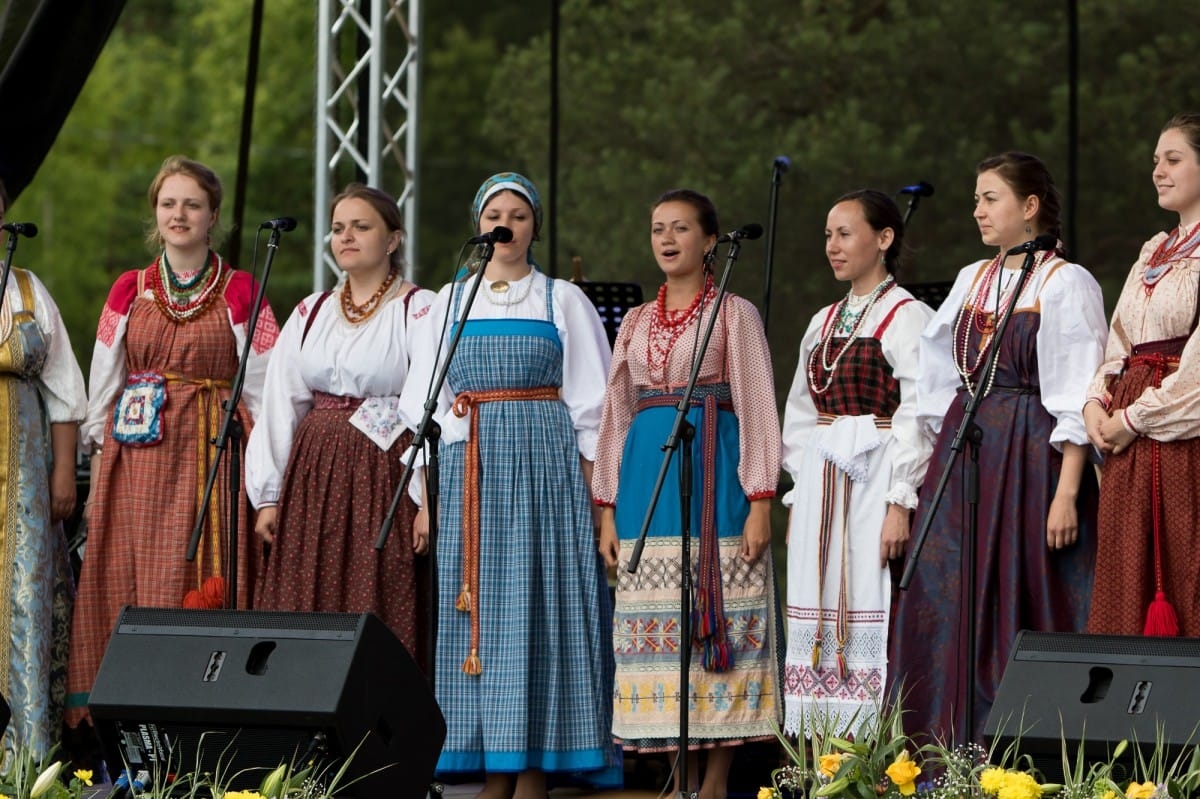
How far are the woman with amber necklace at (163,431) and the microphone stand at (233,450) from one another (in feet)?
0.17

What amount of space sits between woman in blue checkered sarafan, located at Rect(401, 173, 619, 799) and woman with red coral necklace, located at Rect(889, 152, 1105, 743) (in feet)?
3.02

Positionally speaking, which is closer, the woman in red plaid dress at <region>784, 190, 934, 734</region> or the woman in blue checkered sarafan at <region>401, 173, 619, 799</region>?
the woman in red plaid dress at <region>784, 190, 934, 734</region>

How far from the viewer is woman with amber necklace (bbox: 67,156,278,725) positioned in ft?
17.7

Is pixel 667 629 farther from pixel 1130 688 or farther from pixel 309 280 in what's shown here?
pixel 309 280

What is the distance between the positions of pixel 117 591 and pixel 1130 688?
3.09m

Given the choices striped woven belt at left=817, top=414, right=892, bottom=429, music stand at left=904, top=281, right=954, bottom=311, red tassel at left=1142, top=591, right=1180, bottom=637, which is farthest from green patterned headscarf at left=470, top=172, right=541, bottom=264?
red tassel at left=1142, top=591, right=1180, bottom=637

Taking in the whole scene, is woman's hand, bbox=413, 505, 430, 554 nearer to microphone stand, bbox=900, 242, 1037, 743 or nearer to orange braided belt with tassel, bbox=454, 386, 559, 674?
orange braided belt with tassel, bbox=454, 386, 559, 674

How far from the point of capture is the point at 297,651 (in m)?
3.82

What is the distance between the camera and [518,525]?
5.11 m

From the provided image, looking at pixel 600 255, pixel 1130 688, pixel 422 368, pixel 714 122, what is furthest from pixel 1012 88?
pixel 1130 688

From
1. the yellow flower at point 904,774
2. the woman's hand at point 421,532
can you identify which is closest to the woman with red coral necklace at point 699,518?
the woman's hand at point 421,532

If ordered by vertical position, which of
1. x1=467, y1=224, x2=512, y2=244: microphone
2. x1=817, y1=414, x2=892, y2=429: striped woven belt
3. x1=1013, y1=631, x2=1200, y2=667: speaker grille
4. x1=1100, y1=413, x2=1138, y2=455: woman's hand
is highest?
x1=467, y1=224, x2=512, y2=244: microphone

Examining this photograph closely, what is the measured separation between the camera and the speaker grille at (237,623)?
383cm

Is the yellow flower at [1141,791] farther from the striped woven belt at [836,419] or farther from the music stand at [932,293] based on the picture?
the music stand at [932,293]
